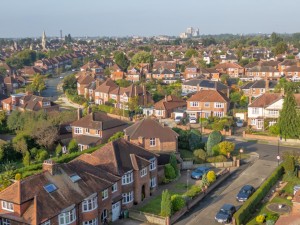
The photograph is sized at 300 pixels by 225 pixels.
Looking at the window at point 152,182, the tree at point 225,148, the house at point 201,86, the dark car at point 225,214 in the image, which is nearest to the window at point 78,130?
the tree at point 225,148

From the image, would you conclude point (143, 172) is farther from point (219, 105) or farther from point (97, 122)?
point (219, 105)

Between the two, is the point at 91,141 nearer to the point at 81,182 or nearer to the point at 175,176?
the point at 175,176

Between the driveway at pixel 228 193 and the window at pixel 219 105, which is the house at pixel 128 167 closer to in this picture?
the driveway at pixel 228 193

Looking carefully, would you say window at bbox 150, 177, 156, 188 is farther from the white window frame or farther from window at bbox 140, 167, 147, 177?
the white window frame

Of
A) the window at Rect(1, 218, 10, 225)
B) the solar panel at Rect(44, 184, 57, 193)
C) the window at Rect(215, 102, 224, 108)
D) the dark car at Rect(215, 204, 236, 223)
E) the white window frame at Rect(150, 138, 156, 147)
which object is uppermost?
the solar panel at Rect(44, 184, 57, 193)

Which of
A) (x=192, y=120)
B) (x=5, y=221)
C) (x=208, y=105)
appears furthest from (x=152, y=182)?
(x=208, y=105)

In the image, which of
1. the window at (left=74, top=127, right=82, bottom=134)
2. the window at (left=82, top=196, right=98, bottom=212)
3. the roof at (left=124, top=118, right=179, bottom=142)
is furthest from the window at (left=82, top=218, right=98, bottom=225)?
the window at (left=74, top=127, right=82, bottom=134)
